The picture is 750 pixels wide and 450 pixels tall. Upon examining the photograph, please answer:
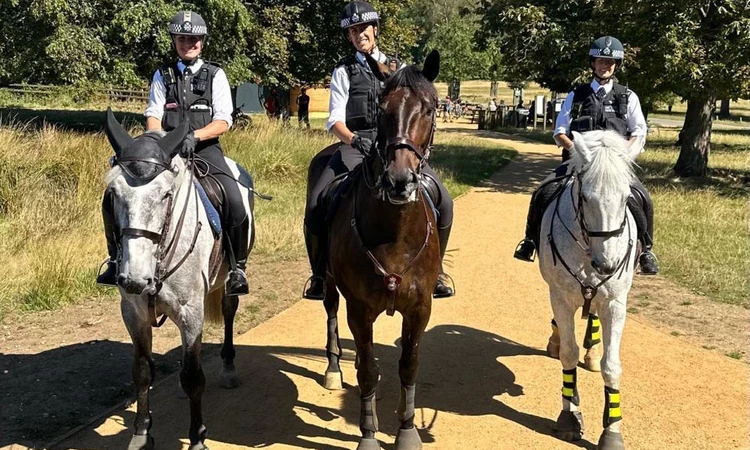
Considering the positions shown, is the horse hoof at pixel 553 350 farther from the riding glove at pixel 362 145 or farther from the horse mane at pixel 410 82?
the horse mane at pixel 410 82

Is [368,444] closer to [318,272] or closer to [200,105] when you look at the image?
[318,272]

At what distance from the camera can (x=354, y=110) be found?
18.6ft

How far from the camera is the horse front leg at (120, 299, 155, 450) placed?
4.93 meters

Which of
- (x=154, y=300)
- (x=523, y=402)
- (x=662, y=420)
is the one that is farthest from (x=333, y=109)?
(x=662, y=420)

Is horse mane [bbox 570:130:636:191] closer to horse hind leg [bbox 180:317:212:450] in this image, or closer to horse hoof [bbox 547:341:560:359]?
horse hoof [bbox 547:341:560:359]

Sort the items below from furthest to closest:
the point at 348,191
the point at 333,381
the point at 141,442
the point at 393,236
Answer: the point at 333,381, the point at 348,191, the point at 141,442, the point at 393,236

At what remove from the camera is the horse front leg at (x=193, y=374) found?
5.00 meters

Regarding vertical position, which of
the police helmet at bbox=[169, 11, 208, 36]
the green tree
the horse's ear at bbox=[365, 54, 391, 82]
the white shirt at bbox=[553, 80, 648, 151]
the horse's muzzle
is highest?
the green tree

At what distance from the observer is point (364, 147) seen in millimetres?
4828

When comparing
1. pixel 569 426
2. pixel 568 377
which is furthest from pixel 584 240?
pixel 569 426

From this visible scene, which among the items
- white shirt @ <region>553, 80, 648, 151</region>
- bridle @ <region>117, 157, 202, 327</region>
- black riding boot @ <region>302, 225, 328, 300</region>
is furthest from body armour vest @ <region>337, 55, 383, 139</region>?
white shirt @ <region>553, 80, 648, 151</region>

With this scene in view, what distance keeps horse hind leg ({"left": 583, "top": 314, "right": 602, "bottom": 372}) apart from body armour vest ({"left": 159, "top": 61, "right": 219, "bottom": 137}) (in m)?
4.34

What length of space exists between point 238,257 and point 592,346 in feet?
12.4

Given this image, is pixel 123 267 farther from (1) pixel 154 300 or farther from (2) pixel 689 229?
(2) pixel 689 229
